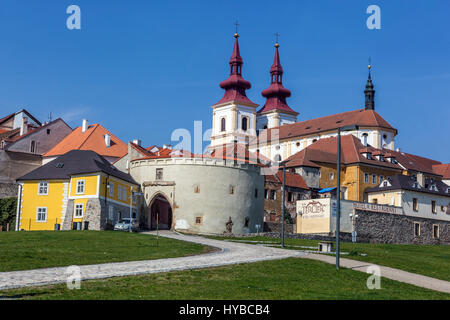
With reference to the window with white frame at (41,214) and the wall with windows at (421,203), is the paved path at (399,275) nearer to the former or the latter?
the window with white frame at (41,214)

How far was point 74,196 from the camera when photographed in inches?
2130

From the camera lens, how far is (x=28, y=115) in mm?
93750

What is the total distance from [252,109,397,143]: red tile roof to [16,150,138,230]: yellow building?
55.1 meters

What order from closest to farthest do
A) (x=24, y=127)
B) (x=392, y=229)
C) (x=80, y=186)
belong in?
(x=80, y=186) < (x=392, y=229) < (x=24, y=127)

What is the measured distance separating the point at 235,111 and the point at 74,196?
74029 millimetres

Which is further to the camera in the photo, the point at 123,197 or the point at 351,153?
the point at 351,153

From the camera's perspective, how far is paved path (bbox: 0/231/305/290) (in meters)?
21.4

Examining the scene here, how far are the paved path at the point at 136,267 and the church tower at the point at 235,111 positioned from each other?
9036 centimetres

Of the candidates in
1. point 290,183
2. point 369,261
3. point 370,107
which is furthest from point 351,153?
point 369,261

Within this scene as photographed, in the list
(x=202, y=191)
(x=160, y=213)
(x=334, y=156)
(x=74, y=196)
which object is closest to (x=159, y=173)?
(x=202, y=191)

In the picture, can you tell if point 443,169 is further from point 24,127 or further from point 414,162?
point 24,127

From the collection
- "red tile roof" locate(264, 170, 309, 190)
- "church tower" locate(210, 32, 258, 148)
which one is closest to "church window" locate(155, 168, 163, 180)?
"red tile roof" locate(264, 170, 309, 190)
